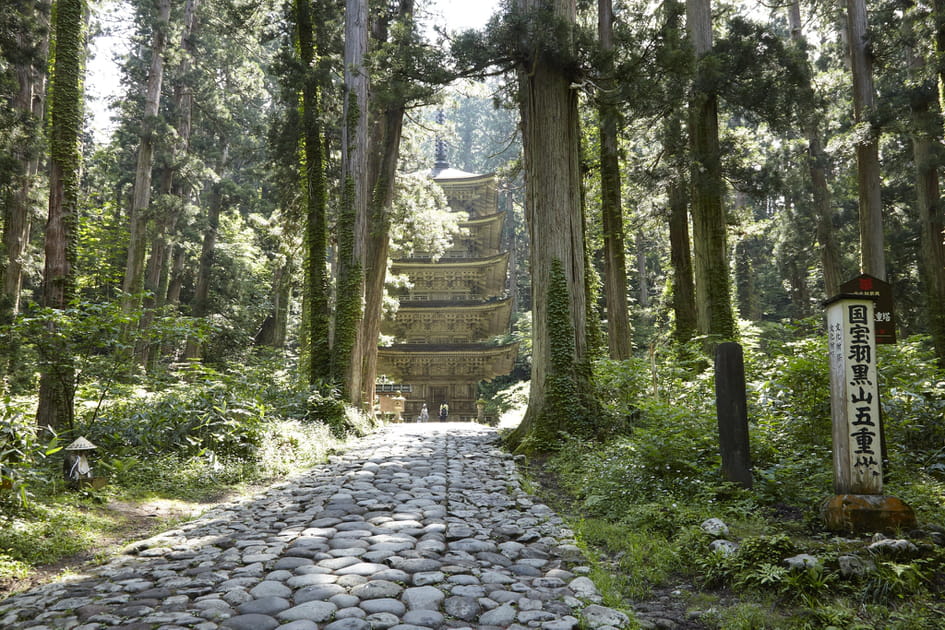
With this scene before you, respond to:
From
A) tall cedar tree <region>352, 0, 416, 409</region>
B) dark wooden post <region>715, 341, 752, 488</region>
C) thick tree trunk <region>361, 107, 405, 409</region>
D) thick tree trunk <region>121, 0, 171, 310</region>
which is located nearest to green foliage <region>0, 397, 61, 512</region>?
dark wooden post <region>715, 341, 752, 488</region>

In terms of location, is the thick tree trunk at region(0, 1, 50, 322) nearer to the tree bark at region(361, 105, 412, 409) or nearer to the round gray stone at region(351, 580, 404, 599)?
the tree bark at region(361, 105, 412, 409)

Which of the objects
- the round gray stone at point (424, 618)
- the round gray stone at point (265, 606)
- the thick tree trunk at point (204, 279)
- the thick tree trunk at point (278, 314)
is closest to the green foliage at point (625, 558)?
the round gray stone at point (424, 618)

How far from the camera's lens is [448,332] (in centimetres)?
2505

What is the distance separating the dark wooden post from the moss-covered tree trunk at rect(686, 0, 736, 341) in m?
4.77

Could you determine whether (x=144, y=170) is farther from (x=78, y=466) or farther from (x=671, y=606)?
(x=671, y=606)

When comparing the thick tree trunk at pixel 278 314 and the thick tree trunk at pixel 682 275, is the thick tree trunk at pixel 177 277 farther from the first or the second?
the thick tree trunk at pixel 682 275

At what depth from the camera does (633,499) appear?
4.62m

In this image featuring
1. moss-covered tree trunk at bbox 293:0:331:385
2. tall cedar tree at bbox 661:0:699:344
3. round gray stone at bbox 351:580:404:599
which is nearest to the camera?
round gray stone at bbox 351:580:404:599

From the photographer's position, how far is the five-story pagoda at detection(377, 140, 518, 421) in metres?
23.9

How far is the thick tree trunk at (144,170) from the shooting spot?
16.3 m

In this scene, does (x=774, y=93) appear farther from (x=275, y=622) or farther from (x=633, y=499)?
(x=275, y=622)

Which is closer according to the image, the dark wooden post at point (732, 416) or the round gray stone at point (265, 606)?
the round gray stone at point (265, 606)

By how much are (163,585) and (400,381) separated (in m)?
21.7

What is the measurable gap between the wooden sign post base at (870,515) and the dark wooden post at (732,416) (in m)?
0.92
